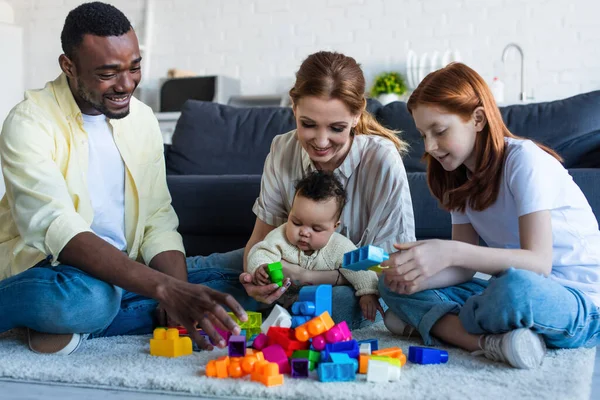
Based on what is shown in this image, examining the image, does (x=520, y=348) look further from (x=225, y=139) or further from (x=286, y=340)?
(x=225, y=139)

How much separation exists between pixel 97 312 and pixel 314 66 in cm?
80

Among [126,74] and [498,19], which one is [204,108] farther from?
[498,19]

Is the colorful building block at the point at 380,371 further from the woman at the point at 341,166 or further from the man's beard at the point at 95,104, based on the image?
the man's beard at the point at 95,104

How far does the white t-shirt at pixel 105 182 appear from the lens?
5.89 feet

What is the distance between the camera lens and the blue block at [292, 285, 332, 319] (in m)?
1.54

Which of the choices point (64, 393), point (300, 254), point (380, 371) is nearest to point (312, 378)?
point (380, 371)

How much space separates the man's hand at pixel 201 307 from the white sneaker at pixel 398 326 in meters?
0.54

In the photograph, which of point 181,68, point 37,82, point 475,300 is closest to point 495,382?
point 475,300

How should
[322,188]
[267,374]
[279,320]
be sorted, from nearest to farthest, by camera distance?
[267,374], [279,320], [322,188]

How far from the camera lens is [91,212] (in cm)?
172

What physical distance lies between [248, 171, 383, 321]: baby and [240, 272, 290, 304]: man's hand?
3cm

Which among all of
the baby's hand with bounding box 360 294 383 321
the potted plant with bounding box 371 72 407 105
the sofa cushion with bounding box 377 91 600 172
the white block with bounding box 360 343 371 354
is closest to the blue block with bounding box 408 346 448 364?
the white block with bounding box 360 343 371 354

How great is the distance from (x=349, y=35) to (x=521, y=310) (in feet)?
12.1

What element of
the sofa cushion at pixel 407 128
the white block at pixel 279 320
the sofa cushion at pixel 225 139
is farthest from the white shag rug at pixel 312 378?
the sofa cushion at pixel 225 139
